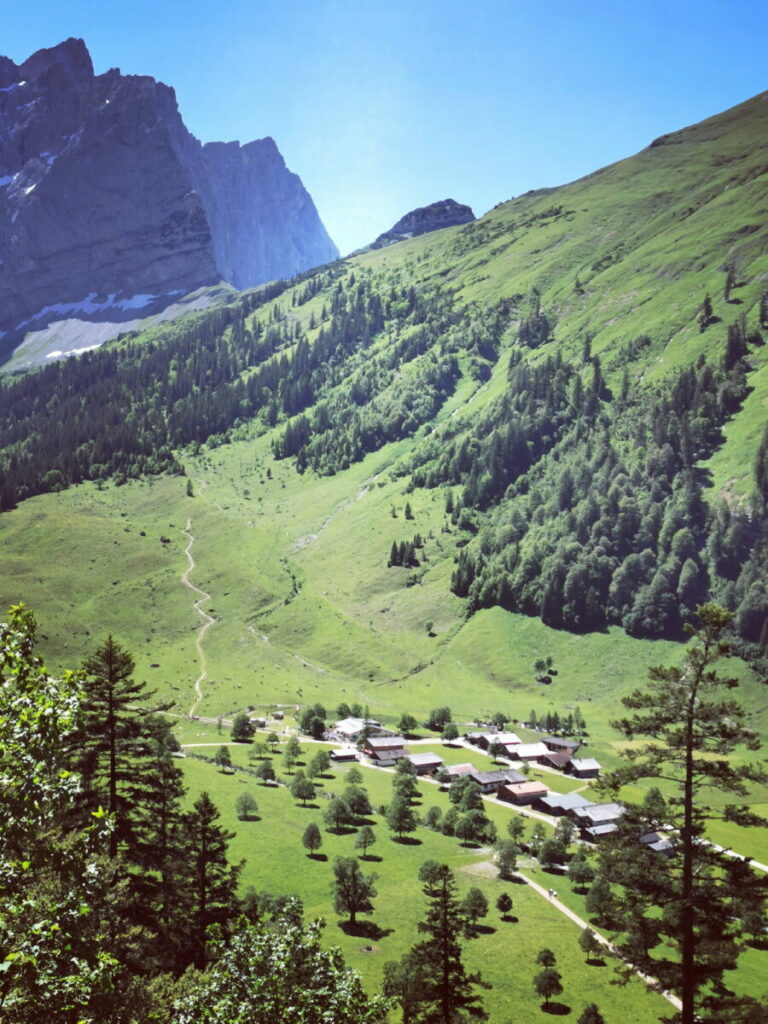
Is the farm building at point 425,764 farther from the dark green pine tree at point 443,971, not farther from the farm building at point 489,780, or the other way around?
the dark green pine tree at point 443,971

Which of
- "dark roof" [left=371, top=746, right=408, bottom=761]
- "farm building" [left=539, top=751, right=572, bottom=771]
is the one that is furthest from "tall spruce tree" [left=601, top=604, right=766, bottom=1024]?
"farm building" [left=539, top=751, right=572, bottom=771]

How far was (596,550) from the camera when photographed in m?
182

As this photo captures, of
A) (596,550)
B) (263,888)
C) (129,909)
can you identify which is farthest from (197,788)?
(596,550)

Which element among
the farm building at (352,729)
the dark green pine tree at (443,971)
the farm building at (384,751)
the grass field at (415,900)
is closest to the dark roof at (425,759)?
the farm building at (384,751)

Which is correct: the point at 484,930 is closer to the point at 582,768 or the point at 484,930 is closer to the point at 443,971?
the point at 443,971

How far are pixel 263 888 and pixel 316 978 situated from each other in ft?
181

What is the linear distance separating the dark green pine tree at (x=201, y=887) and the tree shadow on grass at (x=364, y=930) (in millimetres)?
20751

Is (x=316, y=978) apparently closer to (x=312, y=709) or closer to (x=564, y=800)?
(x=564, y=800)

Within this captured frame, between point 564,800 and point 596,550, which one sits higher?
point 596,550

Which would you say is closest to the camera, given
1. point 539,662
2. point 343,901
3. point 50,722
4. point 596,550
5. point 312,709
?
point 50,722

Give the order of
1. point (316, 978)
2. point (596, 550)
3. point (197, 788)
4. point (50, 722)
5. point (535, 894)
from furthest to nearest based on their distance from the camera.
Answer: point (596, 550) → point (197, 788) → point (535, 894) → point (316, 978) → point (50, 722)

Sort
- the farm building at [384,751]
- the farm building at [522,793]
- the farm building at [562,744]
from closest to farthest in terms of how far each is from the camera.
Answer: the farm building at [522,793] < the farm building at [384,751] < the farm building at [562,744]

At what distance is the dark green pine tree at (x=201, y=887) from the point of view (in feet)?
129

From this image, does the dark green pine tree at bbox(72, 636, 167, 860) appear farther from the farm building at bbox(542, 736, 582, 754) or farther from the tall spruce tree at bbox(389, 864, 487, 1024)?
the farm building at bbox(542, 736, 582, 754)
